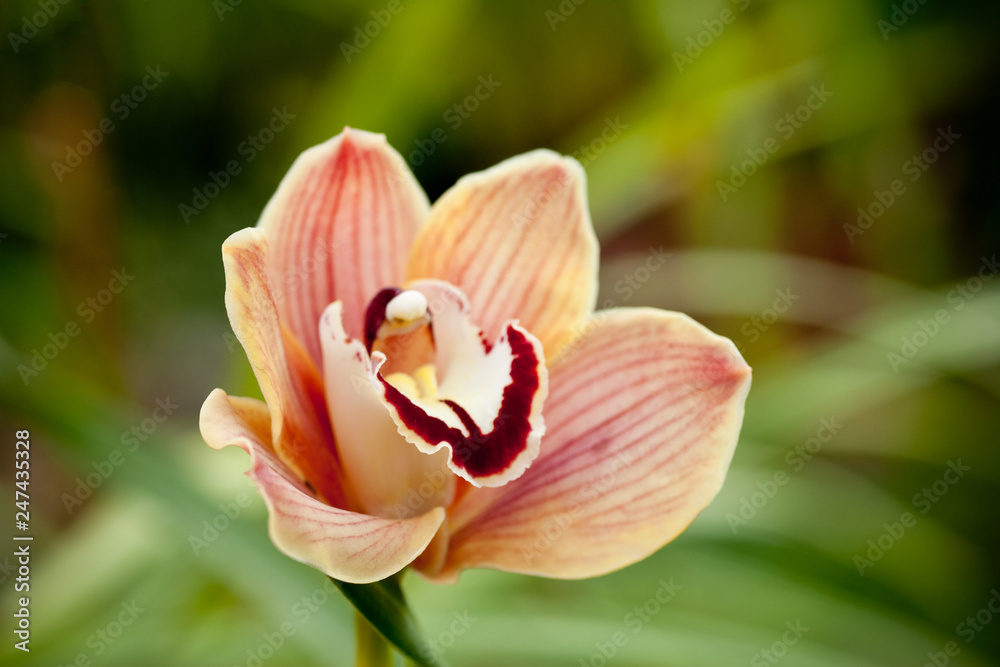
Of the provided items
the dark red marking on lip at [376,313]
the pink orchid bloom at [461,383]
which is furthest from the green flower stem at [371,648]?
the dark red marking on lip at [376,313]

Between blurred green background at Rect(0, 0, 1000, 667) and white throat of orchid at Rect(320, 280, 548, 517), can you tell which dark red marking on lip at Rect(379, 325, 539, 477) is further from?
blurred green background at Rect(0, 0, 1000, 667)

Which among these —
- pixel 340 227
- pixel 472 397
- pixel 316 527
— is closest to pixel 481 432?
pixel 472 397

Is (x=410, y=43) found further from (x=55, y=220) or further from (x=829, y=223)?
(x=829, y=223)

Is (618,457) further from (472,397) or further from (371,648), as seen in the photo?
(371,648)

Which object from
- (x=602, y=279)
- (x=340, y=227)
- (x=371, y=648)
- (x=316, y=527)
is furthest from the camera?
(x=602, y=279)

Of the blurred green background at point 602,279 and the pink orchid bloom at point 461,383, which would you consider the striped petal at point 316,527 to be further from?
the blurred green background at point 602,279

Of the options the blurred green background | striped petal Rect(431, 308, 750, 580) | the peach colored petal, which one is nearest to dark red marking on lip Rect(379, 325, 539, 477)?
the peach colored petal
